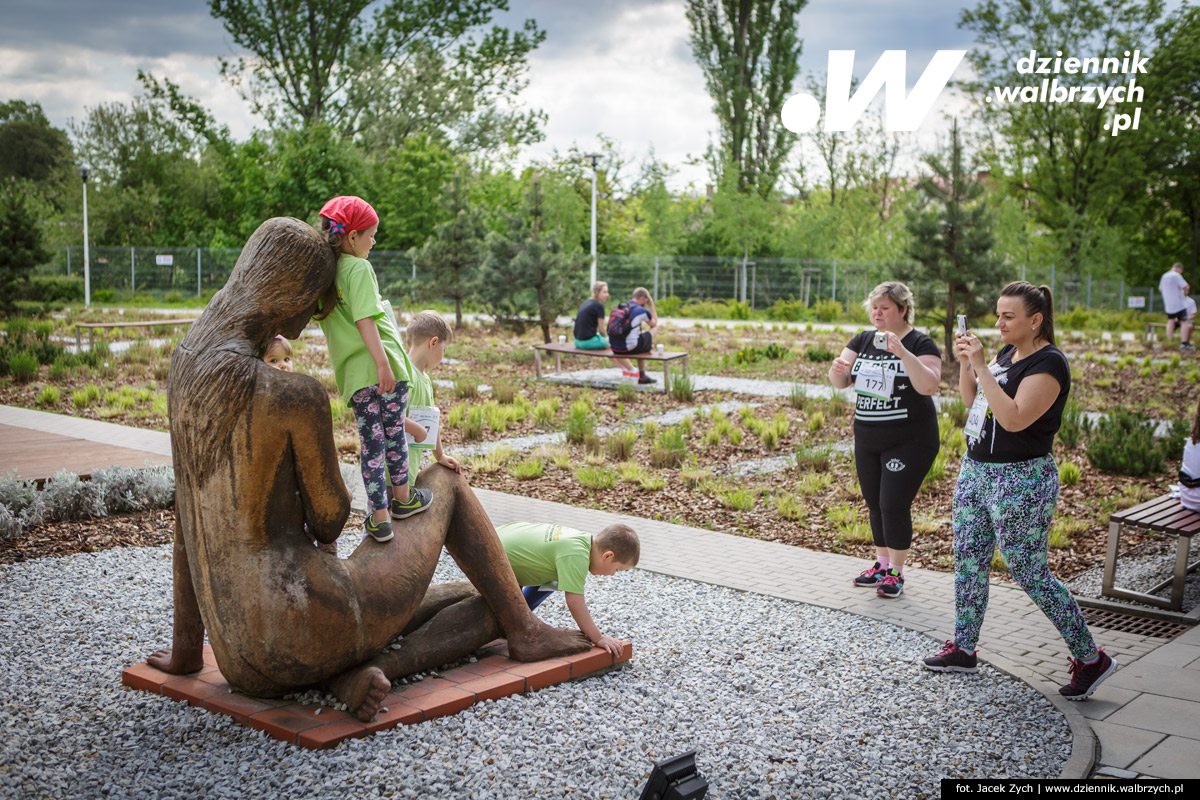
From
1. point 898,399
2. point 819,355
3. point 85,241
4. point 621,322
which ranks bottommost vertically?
point 819,355

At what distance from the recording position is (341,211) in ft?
11.7

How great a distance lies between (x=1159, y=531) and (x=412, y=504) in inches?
176

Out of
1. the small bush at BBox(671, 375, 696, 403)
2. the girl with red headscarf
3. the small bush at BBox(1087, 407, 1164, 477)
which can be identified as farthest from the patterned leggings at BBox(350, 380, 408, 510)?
the small bush at BBox(671, 375, 696, 403)

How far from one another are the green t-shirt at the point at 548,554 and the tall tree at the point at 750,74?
130 feet

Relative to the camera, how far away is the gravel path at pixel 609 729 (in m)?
3.18

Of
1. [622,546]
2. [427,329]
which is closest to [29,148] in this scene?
[427,329]

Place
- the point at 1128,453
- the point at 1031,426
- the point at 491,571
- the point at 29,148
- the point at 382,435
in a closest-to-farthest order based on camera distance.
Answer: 1. the point at 382,435
2. the point at 491,571
3. the point at 1031,426
4. the point at 1128,453
5. the point at 29,148

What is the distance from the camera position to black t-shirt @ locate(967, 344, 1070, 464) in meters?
4.04

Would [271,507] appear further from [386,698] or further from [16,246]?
[16,246]

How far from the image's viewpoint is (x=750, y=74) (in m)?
42.8

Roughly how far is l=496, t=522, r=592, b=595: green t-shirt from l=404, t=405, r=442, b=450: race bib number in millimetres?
552

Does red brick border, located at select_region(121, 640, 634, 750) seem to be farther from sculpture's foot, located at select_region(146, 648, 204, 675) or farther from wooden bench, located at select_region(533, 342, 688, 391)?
wooden bench, located at select_region(533, 342, 688, 391)

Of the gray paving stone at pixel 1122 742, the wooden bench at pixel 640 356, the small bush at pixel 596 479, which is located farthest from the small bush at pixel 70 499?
the wooden bench at pixel 640 356

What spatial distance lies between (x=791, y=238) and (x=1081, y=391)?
25.7m
